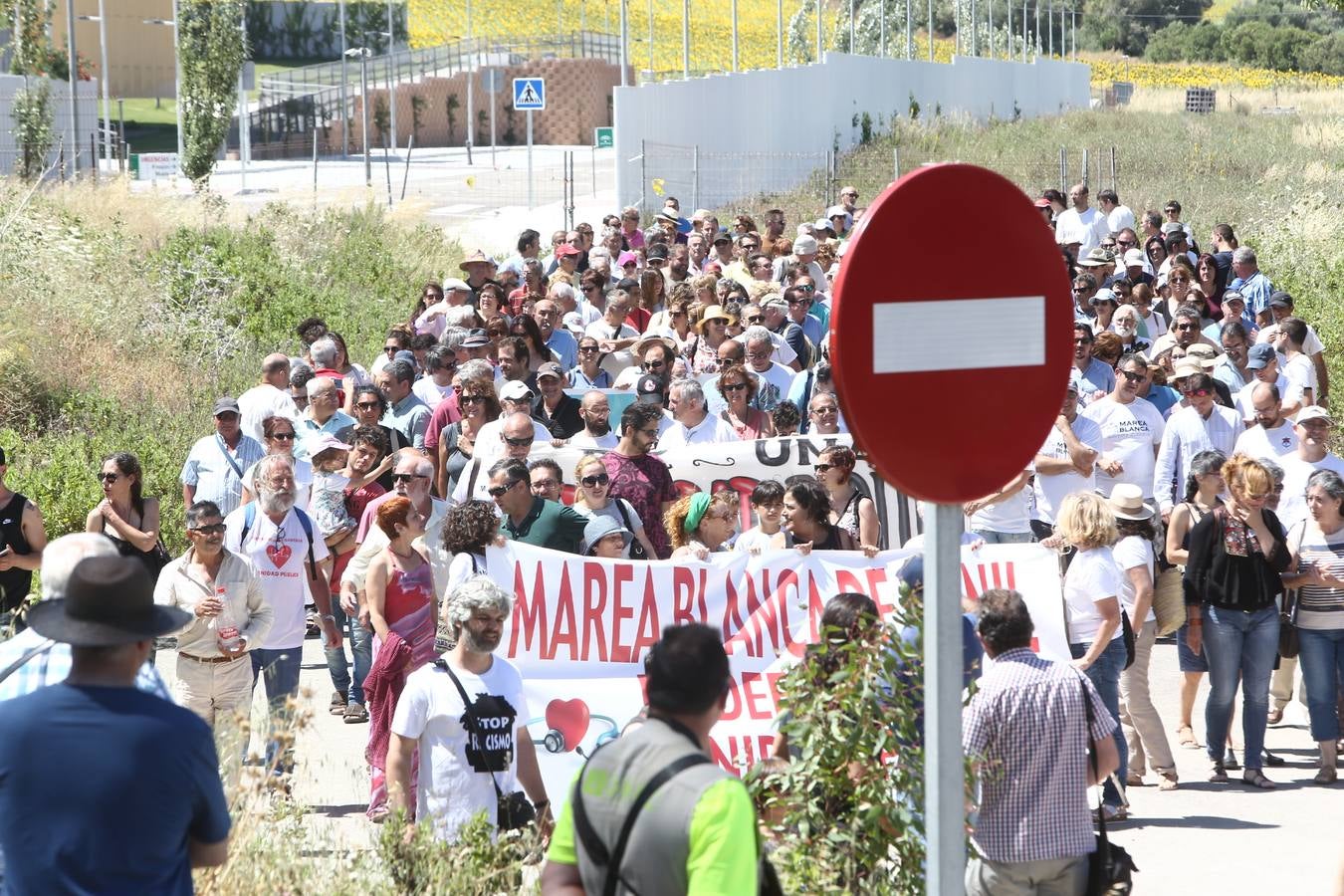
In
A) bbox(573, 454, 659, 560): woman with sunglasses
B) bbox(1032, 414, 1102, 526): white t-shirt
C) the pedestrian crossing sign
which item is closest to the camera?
bbox(573, 454, 659, 560): woman with sunglasses

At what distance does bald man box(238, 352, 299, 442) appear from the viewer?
1239 cm

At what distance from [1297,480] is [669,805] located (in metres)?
7.85

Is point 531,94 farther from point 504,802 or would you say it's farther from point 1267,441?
point 504,802

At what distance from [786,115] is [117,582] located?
45418 mm

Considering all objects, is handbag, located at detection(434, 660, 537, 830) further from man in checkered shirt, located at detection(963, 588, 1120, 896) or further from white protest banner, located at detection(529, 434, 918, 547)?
white protest banner, located at detection(529, 434, 918, 547)

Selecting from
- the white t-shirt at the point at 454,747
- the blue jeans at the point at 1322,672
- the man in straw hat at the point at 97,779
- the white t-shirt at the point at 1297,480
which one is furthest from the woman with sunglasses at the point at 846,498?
the man in straw hat at the point at 97,779

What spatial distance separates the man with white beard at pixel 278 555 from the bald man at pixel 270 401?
2.76m

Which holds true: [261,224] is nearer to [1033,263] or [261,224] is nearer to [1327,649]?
[1327,649]

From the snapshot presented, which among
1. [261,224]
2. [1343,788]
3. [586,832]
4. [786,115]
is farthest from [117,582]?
[786,115]

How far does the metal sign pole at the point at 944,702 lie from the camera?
127 inches

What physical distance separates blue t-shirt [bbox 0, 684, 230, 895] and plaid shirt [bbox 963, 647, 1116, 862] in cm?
293


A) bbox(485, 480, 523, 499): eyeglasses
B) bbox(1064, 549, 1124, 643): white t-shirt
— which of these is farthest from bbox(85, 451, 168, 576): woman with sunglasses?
bbox(1064, 549, 1124, 643): white t-shirt

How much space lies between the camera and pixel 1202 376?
38.5 ft

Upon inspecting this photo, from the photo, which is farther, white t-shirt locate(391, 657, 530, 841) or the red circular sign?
white t-shirt locate(391, 657, 530, 841)
